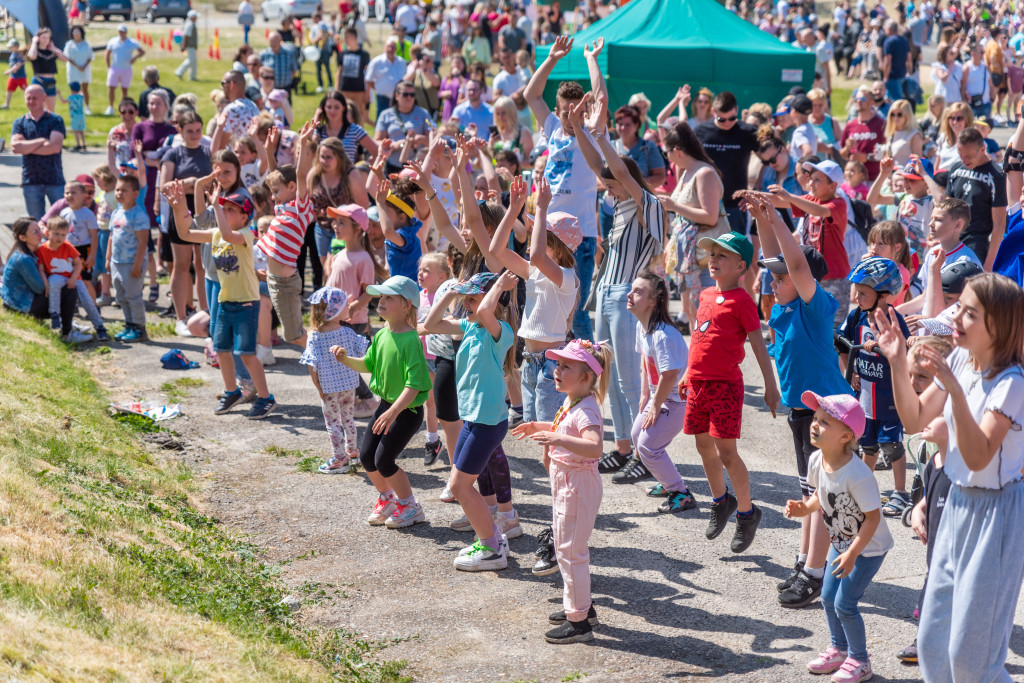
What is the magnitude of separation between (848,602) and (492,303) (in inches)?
96.8

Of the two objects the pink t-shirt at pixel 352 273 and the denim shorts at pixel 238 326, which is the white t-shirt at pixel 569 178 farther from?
the denim shorts at pixel 238 326

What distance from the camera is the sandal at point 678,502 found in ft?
22.5

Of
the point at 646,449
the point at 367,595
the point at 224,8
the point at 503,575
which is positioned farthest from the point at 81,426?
the point at 224,8

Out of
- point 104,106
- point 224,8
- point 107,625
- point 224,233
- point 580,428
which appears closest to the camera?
point 107,625

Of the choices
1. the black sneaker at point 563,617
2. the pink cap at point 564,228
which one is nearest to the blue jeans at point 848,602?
the black sneaker at point 563,617

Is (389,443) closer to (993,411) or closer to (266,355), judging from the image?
(993,411)

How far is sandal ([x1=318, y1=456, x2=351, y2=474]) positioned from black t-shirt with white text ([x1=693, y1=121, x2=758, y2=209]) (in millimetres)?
5267

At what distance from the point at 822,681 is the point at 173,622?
300cm

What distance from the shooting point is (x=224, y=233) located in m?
8.69

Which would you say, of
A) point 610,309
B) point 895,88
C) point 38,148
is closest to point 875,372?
point 610,309

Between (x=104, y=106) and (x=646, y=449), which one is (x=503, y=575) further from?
(x=104, y=106)

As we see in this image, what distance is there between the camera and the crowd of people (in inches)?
162

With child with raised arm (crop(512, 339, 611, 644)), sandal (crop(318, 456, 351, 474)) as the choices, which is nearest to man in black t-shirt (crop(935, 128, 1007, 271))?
child with raised arm (crop(512, 339, 611, 644))

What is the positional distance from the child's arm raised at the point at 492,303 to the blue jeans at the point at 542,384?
1.86 ft
